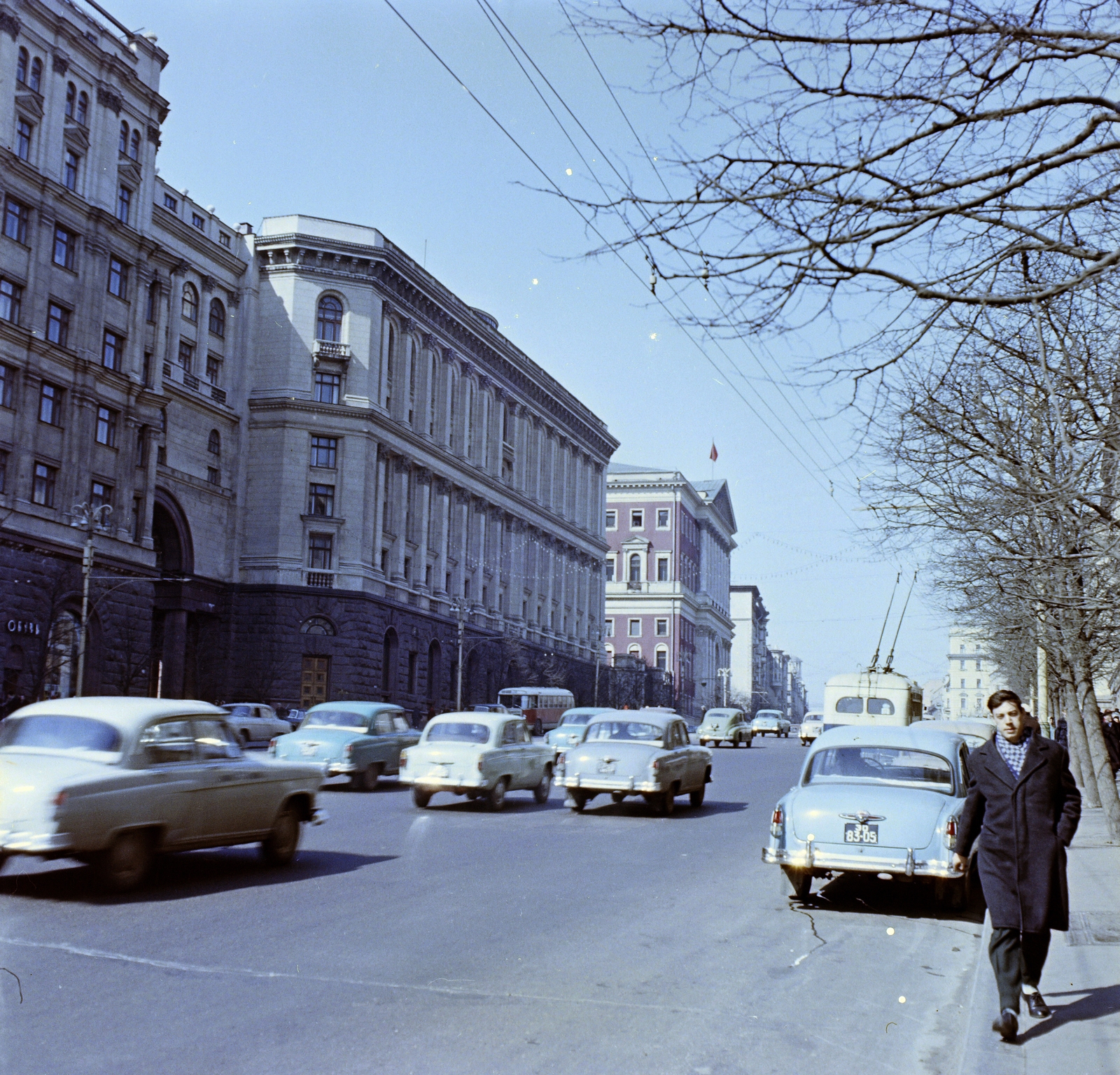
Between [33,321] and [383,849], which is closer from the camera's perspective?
Answer: [383,849]

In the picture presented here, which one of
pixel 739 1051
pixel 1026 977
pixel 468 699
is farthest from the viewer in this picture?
pixel 468 699

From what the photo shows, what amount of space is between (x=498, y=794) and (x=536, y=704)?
43340mm

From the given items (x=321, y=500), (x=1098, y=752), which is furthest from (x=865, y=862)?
(x=321, y=500)

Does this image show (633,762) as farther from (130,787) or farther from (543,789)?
(130,787)

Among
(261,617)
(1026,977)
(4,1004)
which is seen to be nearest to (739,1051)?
(1026,977)

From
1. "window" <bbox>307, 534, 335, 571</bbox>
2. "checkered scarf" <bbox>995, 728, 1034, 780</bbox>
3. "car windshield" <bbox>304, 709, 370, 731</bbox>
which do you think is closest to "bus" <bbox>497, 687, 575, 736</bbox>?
"window" <bbox>307, 534, 335, 571</bbox>

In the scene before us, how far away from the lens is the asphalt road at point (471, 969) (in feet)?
21.1

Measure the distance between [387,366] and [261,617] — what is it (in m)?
14.5

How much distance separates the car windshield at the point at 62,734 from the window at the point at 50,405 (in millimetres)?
32960

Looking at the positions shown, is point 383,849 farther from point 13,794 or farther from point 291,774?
point 13,794

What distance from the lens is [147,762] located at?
11.2 m

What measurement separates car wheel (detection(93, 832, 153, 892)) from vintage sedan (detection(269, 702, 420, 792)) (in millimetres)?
11878

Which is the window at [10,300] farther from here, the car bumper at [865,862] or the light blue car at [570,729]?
the car bumper at [865,862]

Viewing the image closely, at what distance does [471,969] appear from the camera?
8.30m
